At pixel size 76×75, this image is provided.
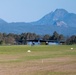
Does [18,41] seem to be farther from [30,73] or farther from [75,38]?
[30,73]

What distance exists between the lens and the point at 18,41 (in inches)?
7771

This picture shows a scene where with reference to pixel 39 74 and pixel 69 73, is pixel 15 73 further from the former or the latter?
pixel 69 73

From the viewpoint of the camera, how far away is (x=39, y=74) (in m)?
26.8

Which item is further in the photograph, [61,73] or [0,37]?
[0,37]

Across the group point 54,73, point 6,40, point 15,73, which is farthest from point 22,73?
point 6,40

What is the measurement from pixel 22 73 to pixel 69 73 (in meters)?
3.39

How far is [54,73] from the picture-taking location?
2756 cm

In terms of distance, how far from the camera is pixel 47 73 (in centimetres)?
2739

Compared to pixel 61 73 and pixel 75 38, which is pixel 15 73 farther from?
pixel 75 38

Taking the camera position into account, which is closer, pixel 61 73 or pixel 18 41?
pixel 61 73

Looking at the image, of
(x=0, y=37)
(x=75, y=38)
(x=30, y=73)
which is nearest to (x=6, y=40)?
(x=0, y=37)

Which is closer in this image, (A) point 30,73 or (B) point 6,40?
(A) point 30,73

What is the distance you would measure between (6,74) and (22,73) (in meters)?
1.37

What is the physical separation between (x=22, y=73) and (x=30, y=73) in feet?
1.96
